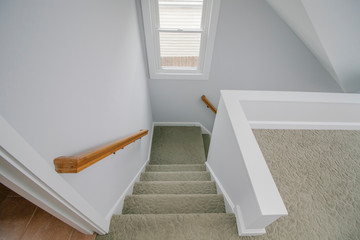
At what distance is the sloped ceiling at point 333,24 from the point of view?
147 cm

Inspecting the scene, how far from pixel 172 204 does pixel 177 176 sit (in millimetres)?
736

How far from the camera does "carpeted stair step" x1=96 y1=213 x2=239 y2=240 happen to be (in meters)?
1.07

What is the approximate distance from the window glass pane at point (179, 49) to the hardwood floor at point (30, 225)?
7.76 ft

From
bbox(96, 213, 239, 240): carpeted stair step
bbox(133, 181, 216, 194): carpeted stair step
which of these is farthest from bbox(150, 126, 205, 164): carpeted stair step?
bbox(96, 213, 239, 240): carpeted stair step

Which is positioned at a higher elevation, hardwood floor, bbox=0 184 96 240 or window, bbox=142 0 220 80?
window, bbox=142 0 220 80

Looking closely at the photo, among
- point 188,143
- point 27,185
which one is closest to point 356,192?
point 27,185

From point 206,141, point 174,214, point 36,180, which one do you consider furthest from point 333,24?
point 206,141

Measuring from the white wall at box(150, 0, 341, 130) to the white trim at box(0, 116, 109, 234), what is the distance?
7.77ft

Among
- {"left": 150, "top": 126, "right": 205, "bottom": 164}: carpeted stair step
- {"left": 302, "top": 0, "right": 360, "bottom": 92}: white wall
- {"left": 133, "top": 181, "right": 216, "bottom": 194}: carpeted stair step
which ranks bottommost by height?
{"left": 150, "top": 126, "right": 205, "bottom": 164}: carpeted stair step

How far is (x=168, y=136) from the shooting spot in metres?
3.54

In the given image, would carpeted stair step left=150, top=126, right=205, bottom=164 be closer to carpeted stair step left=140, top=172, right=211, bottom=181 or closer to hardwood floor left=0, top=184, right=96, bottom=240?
carpeted stair step left=140, top=172, right=211, bottom=181

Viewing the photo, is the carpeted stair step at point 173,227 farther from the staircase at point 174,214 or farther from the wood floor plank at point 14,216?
the wood floor plank at point 14,216

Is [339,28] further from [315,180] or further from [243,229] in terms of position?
[243,229]

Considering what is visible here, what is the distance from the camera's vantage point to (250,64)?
8.61ft
